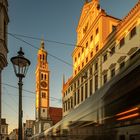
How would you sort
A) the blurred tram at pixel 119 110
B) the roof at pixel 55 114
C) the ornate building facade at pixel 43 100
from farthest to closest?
the roof at pixel 55 114
the ornate building facade at pixel 43 100
the blurred tram at pixel 119 110

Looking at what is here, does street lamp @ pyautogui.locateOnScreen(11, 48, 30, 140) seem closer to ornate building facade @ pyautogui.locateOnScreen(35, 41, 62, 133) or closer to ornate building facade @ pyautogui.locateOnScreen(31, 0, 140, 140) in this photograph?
ornate building facade @ pyautogui.locateOnScreen(31, 0, 140, 140)

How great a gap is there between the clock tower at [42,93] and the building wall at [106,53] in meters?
47.1

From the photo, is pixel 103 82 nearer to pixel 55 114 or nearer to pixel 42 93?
pixel 42 93

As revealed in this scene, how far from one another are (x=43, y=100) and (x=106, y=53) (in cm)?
6850

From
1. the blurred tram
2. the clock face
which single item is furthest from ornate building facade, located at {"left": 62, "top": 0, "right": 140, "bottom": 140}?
the clock face

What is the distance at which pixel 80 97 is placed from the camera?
4391cm

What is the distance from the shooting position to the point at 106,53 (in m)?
31.9

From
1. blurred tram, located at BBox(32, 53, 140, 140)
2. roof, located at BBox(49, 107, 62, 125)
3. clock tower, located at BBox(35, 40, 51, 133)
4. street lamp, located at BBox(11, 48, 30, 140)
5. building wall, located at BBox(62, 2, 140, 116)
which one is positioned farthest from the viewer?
roof, located at BBox(49, 107, 62, 125)

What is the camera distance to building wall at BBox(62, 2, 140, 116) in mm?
25872

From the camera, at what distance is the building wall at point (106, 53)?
25.9m

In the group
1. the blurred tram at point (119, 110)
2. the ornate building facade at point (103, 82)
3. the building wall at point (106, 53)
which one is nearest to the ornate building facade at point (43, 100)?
the ornate building facade at point (103, 82)

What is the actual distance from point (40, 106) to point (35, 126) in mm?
7006

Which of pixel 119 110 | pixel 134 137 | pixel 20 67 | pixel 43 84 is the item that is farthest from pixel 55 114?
pixel 134 137

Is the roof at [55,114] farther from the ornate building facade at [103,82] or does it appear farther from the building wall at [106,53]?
the building wall at [106,53]
